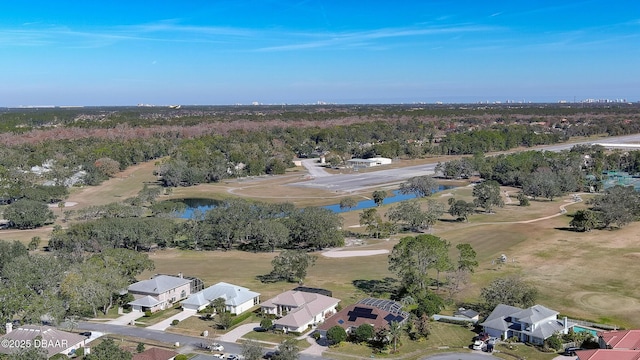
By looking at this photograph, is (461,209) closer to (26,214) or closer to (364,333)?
(364,333)

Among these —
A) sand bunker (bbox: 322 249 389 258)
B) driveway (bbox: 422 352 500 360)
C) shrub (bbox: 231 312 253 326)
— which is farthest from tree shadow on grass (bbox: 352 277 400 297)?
driveway (bbox: 422 352 500 360)

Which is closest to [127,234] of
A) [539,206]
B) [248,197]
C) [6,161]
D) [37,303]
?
[37,303]

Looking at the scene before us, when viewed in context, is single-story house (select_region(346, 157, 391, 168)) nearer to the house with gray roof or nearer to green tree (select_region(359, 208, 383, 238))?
green tree (select_region(359, 208, 383, 238))

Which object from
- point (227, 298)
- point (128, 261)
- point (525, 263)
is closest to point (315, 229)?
point (227, 298)

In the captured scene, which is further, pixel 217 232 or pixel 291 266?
pixel 217 232

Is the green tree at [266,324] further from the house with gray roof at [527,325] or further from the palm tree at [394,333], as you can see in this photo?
Result: the house with gray roof at [527,325]

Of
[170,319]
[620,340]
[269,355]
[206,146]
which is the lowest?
[170,319]

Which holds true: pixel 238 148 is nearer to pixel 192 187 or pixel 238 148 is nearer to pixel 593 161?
pixel 192 187
